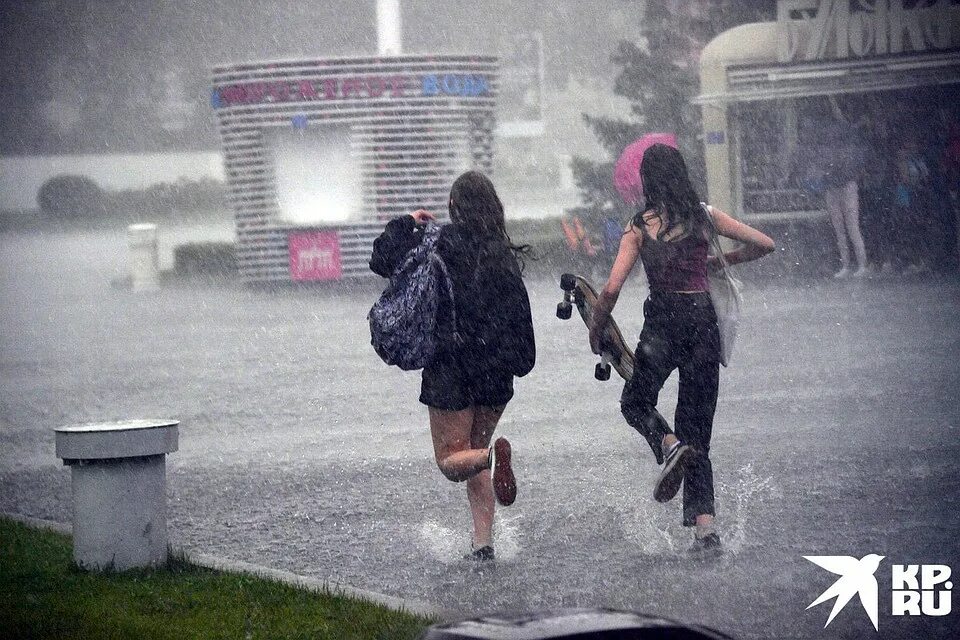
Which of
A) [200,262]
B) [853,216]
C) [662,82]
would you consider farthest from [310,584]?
[200,262]

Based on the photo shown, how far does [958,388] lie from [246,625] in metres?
6.50

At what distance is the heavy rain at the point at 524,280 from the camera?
672 cm

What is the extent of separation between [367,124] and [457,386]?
58.6 ft

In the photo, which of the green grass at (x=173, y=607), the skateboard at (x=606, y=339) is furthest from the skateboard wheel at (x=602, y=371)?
the green grass at (x=173, y=607)

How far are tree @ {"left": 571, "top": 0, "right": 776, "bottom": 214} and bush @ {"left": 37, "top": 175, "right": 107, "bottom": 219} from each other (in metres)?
20.2

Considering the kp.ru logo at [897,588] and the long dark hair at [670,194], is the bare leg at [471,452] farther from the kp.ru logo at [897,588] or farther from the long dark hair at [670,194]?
the kp.ru logo at [897,588]

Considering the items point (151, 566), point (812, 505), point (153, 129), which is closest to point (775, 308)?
point (812, 505)

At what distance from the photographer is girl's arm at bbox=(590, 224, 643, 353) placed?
20.5 ft

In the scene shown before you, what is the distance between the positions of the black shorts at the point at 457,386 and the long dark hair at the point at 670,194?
0.96 meters

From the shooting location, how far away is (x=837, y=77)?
19.9 metres

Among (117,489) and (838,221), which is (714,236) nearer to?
(117,489)

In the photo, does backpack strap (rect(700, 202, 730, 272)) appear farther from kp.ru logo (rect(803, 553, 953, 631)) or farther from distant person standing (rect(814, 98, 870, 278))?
→ distant person standing (rect(814, 98, 870, 278))

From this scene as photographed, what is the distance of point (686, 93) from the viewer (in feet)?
84.1

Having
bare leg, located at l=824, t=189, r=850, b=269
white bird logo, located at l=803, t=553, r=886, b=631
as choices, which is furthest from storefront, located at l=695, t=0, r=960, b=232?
white bird logo, located at l=803, t=553, r=886, b=631
